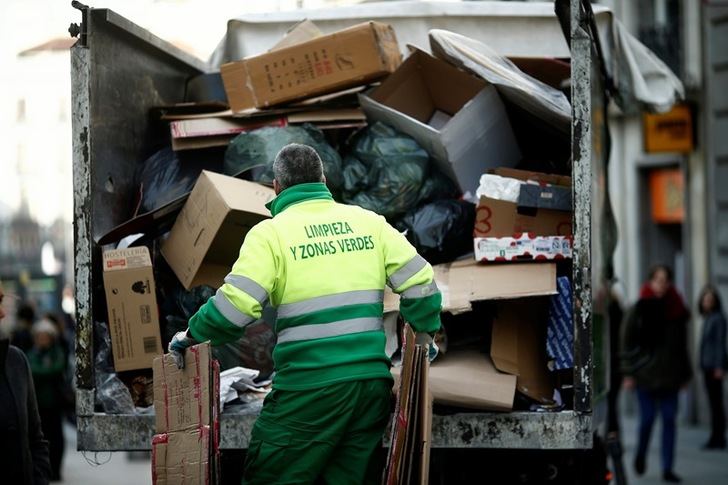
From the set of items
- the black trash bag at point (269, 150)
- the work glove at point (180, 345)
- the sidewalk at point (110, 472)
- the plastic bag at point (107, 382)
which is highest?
the black trash bag at point (269, 150)

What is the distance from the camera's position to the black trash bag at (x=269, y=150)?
5816 mm

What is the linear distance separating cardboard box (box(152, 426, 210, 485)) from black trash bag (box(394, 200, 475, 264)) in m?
1.56

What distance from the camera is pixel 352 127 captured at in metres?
6.12

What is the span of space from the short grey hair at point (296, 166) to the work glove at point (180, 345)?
23.9 inches

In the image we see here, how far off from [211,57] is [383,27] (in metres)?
1.52

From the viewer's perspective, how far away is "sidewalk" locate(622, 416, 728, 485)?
446 inches

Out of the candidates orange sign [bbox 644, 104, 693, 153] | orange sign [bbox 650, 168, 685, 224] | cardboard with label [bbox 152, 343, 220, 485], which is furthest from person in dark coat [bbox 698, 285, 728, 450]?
cardboard with label [bbox 152, 343, 220, 485]

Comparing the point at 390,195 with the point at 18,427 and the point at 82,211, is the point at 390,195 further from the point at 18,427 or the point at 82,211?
the point at 18,427

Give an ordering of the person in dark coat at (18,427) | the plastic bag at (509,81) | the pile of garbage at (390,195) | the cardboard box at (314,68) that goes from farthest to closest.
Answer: the cardboard box at (314,68) → the plastic bag at (509,81) → the pile of garbage at (390,195) → the person in dark coat at (18,427)

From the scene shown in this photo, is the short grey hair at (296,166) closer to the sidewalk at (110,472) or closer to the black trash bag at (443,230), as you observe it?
the black trash bag at (443,230)

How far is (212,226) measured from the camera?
17.4 ft

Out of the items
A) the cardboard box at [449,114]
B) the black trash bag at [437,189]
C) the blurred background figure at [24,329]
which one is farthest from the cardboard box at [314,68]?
the blurred background figure at [24,329]

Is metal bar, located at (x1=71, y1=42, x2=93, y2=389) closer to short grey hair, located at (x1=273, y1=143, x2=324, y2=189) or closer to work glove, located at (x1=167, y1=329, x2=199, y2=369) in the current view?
work glove, located at (x1=167, y1=329, x2=199, y2=369)

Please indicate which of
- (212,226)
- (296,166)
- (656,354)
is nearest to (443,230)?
(212,226)
